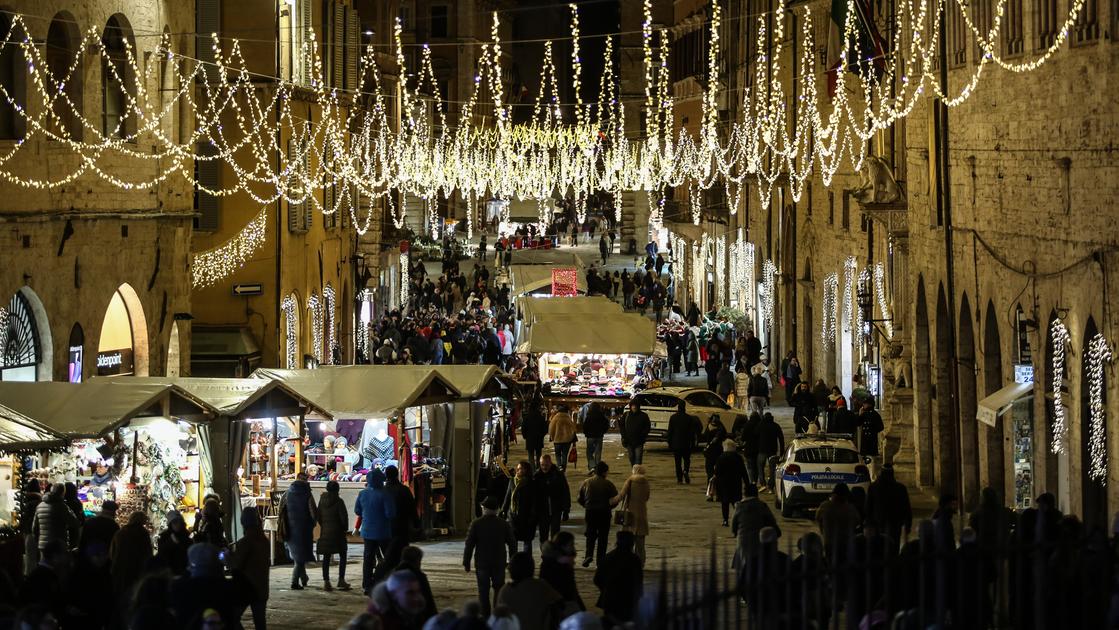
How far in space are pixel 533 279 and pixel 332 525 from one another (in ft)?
111

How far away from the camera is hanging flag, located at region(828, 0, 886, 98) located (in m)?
30.7

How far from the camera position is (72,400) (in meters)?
20.1

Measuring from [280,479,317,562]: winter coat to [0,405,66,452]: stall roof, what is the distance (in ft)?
7.73

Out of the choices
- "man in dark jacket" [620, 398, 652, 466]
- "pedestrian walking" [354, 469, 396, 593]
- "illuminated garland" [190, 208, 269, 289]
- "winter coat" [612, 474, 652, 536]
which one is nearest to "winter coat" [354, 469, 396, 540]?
"pedestrian walking" [354, 469, 396, 593]

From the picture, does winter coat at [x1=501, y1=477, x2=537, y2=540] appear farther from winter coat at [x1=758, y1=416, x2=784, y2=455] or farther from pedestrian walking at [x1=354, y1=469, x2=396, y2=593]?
winter coat at [x1=758, y1=416, x2=784, y2=455]

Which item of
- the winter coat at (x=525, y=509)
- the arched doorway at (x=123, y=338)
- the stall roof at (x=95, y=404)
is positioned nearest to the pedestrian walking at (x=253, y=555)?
the stall roof at (x=95, y=404)

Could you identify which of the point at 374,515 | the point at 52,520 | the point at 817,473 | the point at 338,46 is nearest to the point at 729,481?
the point at 817,473

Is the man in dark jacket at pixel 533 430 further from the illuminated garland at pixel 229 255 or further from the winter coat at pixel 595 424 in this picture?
the illuminated garland at pixel 229 255

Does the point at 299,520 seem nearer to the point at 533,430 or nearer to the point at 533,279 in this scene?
the point at 533,430

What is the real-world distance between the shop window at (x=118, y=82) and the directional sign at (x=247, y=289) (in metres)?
8.72

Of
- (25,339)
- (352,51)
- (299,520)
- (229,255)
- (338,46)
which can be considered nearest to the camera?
(299,520)

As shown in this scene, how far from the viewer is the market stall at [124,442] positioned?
19.8 m

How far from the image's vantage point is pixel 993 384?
25328mm

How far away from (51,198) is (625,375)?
14.9m
